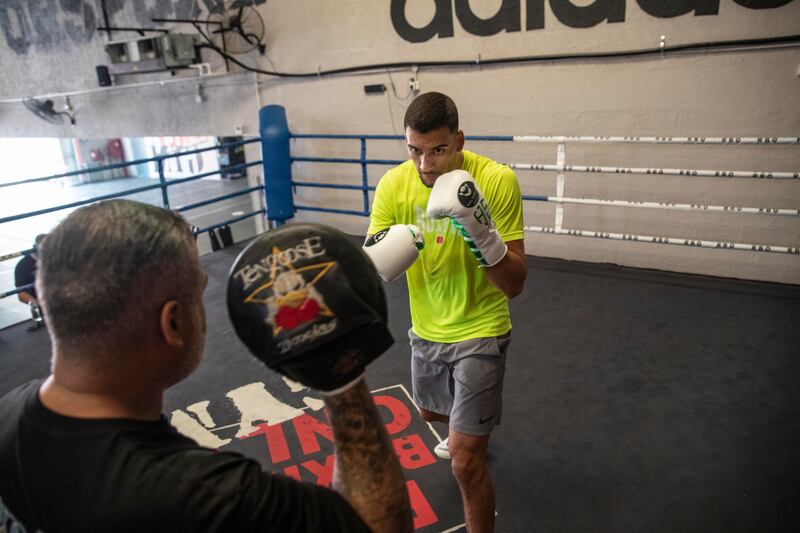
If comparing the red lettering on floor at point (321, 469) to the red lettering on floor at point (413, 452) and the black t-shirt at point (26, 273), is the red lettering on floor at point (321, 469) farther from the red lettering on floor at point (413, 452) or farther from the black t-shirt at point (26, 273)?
the black t-shirt at point (26, 273)

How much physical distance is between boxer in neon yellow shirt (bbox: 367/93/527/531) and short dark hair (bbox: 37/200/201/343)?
0.93 metres

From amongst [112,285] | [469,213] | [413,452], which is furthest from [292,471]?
[112,285]

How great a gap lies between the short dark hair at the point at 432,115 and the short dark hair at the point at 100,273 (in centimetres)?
106

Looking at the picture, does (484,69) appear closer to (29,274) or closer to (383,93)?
(383,93)

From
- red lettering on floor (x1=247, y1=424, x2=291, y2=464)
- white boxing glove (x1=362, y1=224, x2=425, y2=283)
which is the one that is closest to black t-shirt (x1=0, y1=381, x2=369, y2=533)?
white boxing glove (x1=362, y1=224, x2=425, y2=283)

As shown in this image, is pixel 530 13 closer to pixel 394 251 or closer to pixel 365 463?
pixel 394 251

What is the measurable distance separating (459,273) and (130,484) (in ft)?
4.03

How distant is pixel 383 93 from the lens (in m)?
5.03

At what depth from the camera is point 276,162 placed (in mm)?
5289

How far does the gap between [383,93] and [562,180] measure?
1881mm

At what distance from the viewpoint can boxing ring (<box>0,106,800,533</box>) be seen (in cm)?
196

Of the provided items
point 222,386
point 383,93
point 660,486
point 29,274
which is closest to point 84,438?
point 660,486

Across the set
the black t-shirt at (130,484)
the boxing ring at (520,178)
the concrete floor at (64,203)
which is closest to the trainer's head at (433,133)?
the black t-shirt at (130,484)

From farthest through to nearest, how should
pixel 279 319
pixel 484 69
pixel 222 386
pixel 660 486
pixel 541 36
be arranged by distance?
pixel 484 69 < pixel 541 36 < pixel 222 386 < pixel 660 486 < pixel 279 319
